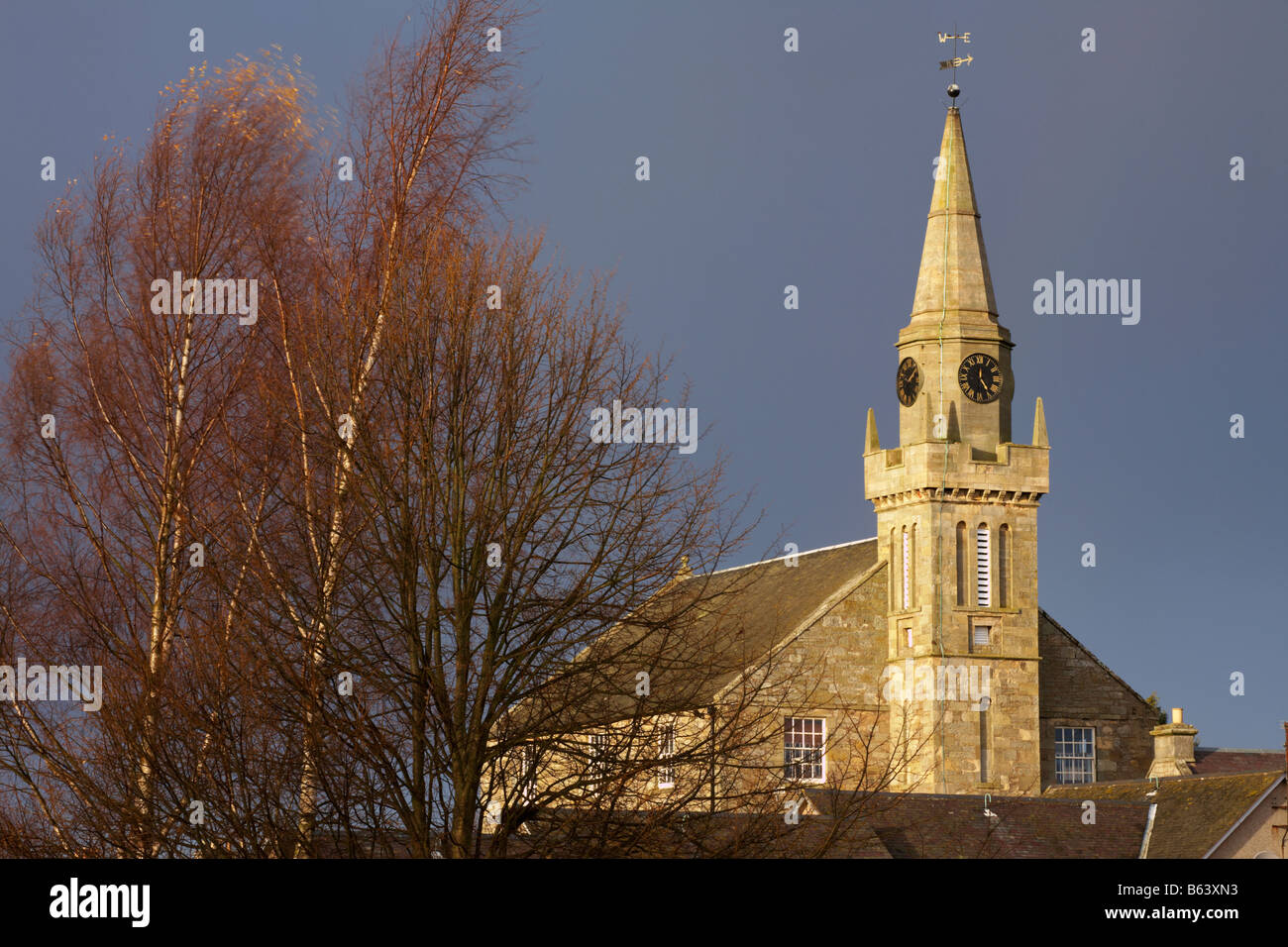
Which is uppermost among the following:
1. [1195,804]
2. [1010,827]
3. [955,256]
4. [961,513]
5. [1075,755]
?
[955,256]

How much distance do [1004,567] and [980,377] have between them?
6445mm

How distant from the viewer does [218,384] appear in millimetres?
26672

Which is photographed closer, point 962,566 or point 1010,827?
point 1010,827

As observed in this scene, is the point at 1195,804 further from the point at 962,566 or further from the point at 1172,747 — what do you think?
the point at 962,566

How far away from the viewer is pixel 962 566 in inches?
2514

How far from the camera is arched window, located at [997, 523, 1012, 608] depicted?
210ft

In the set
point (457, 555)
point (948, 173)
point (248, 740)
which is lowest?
point (248, 740)

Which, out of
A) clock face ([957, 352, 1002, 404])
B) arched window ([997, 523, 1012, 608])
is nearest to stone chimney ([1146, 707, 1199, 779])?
arched window ([997, 523, 1012, 608])

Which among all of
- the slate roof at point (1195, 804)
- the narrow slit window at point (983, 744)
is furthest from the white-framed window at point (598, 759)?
the narrow slit window at point (983, 744)

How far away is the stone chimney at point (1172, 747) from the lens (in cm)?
6381

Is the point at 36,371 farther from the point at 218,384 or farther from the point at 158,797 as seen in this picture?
the point at 158,797

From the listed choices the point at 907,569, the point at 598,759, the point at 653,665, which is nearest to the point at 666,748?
the point at 653,665
